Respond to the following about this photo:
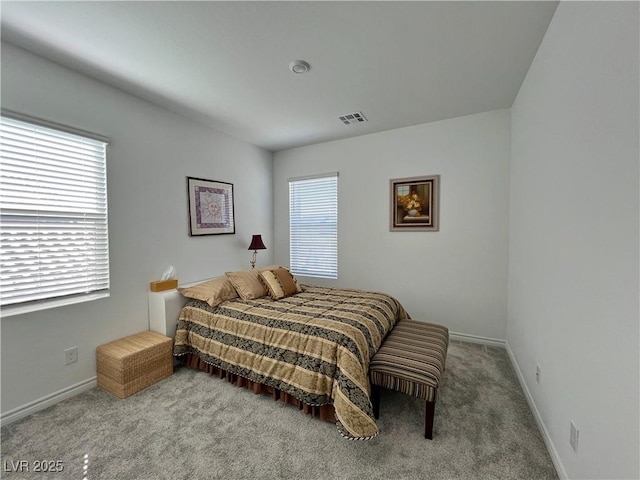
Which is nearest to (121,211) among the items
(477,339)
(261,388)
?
(261,388)

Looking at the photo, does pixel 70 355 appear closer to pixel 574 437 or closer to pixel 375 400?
pixel 375 400

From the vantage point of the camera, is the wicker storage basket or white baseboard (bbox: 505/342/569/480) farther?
the wicker storage basket

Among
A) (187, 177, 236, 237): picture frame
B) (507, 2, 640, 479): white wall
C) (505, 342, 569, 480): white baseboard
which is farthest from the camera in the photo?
(187, 177, 236, 237): picture frame

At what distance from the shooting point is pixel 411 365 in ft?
6.30

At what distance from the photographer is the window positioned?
427cm

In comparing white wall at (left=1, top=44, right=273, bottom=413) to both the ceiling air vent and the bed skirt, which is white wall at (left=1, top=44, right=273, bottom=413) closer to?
the bed skirt

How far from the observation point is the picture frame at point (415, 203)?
350cm

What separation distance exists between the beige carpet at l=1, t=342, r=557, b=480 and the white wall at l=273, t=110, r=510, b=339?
117cm

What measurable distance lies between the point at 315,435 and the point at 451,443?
2.99 feet

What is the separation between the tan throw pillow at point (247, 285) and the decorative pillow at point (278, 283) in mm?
79

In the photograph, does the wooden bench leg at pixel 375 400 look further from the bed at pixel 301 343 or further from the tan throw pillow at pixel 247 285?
the tan throw pillow at pixel 247 285

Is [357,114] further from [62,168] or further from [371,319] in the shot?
[62,168]

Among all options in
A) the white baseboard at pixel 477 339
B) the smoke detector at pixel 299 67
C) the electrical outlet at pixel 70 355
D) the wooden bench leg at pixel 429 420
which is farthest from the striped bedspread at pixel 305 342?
the smoke detector at pixel 299 67

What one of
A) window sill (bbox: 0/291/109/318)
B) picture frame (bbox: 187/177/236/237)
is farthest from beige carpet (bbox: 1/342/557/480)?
picture frame (bbox: 187/177/236/237)
